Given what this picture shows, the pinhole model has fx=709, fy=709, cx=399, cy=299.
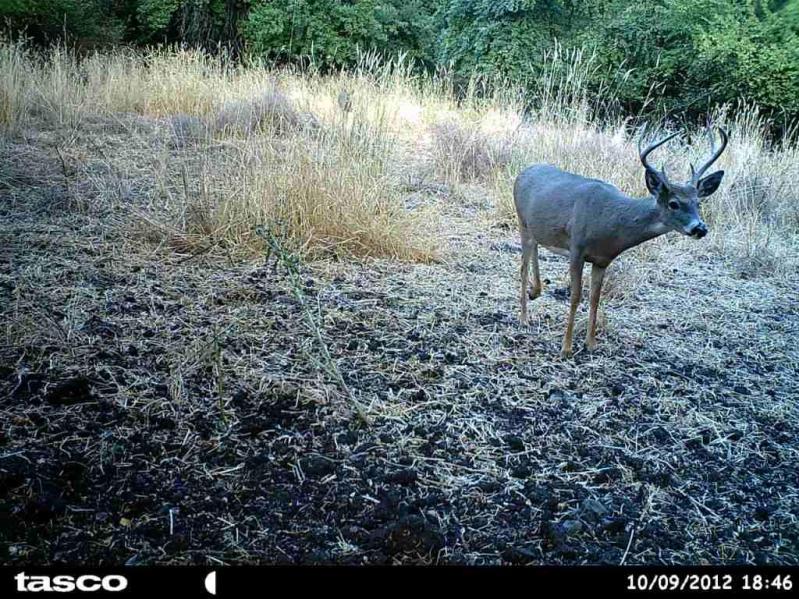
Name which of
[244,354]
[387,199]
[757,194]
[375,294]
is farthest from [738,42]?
[244,354]

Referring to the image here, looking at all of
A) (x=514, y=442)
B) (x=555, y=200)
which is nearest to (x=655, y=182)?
(x=555, y=200)

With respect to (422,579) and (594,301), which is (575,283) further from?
(422,579)

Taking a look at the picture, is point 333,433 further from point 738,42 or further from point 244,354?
point 738,42

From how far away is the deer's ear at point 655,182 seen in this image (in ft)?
10.0

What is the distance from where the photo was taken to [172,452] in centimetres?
249

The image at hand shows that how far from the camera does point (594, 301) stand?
355 cm

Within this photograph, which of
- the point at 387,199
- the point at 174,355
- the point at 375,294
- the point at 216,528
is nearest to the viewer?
the point at 216,528

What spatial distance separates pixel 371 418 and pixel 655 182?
1601 mm

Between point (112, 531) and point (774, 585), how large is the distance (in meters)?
1.89

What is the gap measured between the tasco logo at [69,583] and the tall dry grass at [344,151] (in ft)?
9.54

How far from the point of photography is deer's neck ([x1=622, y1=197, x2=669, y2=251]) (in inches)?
124

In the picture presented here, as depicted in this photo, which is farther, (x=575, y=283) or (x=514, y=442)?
(x=575, y=283)

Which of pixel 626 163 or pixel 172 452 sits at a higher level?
pixel 626 163

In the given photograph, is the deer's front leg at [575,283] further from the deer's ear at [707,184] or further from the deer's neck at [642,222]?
the deer's ear at [707,184]
